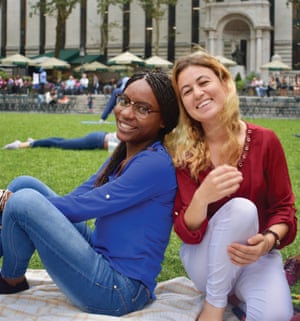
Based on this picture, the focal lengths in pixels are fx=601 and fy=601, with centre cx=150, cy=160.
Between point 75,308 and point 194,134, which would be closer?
point 194,134

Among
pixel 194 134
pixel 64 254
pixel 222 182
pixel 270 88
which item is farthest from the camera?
pixel 270 88

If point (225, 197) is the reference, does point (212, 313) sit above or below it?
below

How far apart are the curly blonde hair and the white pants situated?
11.2 inches

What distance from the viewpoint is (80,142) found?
37.0ft

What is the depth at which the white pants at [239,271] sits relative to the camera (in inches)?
119

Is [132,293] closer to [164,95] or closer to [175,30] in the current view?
[164,95]

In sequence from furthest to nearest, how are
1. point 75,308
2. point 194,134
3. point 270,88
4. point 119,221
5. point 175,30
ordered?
point 175,30, point 270,88, point 75,308, point 194,134, point 119,221

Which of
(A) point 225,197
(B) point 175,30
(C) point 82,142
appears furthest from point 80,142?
(B) point 175,30

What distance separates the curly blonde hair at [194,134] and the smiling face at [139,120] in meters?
0.12

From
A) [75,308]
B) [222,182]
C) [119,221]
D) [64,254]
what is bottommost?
[75,308]

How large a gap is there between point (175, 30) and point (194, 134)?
49122mm

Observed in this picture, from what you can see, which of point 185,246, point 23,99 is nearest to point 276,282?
point 185,246

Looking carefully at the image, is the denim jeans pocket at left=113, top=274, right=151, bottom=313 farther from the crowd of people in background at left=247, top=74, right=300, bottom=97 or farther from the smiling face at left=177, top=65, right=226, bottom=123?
the crowd of people in background at left=247, top=74, right=300, bottom=97

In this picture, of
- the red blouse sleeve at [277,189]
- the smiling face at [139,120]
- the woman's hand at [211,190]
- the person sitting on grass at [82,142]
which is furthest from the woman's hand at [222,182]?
the person sitting on grass at [82,142]
